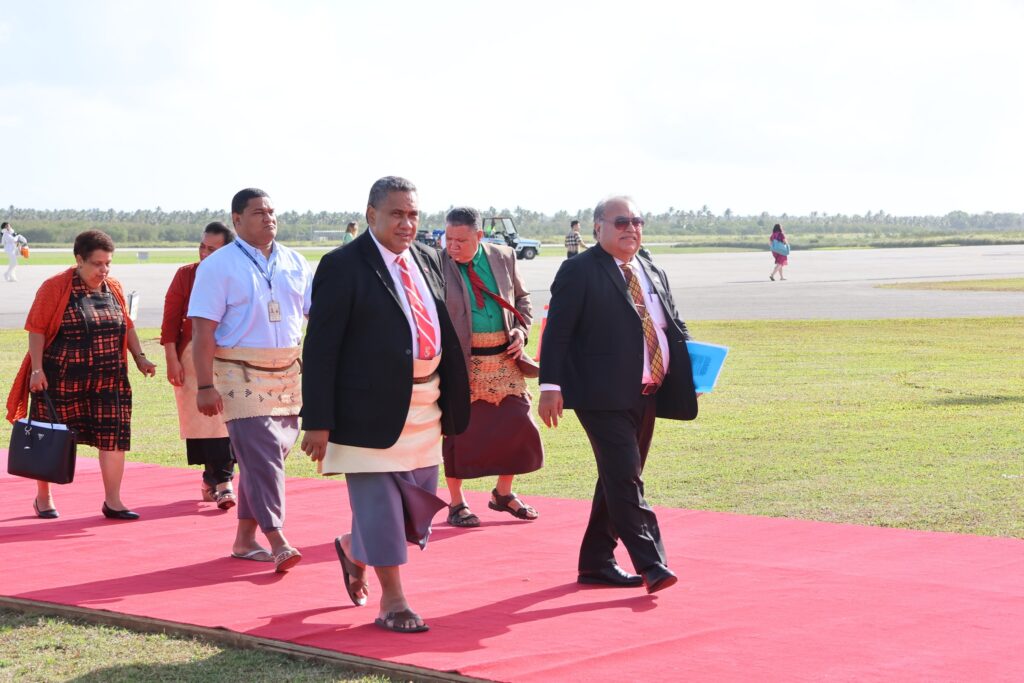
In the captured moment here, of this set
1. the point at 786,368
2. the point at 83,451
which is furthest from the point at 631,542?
the point at 786,368

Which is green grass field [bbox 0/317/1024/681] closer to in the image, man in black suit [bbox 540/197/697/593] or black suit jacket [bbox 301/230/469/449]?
black suit jacket [bbox 301/230/469/449]

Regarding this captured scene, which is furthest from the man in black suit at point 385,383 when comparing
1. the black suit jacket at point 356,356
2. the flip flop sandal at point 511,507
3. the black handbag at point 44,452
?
the black handbag at point 44,452

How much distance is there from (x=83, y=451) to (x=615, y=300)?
6551 millimetres

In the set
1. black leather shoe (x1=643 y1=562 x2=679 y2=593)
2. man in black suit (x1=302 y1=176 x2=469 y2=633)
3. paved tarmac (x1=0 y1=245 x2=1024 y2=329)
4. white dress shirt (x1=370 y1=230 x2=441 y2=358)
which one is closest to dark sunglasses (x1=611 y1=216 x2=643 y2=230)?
man in black suit (x1=302 y1=176 x2=469 y2=633)

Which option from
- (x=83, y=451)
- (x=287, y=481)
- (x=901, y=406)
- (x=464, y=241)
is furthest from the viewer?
(x=901, y=406)

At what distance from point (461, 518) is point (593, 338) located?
2.04 metres

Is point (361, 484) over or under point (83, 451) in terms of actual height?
over

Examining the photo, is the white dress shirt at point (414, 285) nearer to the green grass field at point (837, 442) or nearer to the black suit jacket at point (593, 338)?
the black suit jacket at point (593, 338)

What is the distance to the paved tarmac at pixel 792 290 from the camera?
2539 cm

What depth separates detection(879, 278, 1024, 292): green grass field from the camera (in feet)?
106

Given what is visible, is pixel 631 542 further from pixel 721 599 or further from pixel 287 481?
pixel 287 481

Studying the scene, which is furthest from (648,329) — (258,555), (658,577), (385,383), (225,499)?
(225,499)

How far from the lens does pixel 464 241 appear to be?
7.76m

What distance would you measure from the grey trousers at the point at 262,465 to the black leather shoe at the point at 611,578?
4.83 feet
